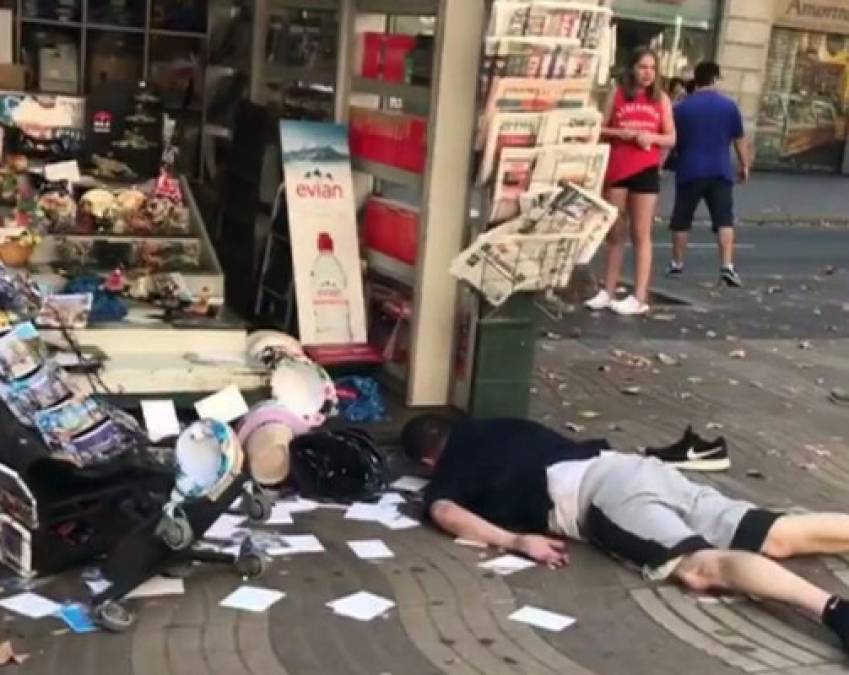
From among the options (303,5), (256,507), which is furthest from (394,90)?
(256,507)

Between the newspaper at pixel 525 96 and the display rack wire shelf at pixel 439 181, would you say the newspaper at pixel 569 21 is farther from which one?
the display rack wire shelf at pixel 439 181

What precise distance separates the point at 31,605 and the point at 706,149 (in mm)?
8304

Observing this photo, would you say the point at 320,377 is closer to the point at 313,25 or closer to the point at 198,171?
the point at 313,25

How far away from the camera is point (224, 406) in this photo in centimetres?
584

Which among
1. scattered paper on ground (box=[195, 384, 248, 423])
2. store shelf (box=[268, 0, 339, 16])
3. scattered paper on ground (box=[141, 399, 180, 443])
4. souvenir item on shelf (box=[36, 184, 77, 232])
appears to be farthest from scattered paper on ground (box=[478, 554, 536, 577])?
store shelf (box=[268, 0, 339, 16])

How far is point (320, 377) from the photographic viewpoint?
6.05 m

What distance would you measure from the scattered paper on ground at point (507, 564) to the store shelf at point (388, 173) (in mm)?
2064

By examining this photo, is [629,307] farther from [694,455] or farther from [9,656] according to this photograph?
[9,656]

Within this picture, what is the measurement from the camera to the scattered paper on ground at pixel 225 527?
16.3ft

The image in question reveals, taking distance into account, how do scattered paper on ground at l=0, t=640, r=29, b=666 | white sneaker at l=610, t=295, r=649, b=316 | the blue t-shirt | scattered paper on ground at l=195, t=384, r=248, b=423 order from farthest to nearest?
1. the blue t-shirt
2. white sneaker at l=610, t=295, r=649, b=316
3. scattered paper on ground at l=195, t=384, r=248, b=423
4. scattered paper on ground at l=0, t=640, r=29, b=666

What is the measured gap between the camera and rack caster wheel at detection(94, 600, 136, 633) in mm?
4152

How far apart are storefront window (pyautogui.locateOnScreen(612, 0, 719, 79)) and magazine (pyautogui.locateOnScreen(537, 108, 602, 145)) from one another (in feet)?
49.9

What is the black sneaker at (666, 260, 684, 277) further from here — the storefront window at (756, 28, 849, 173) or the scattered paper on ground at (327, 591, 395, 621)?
the storefront window at (756, 28, 849, 173)

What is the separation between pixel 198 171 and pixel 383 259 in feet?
8.44
